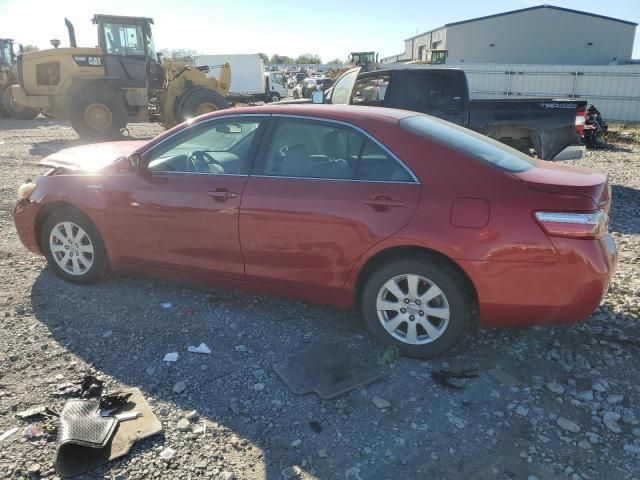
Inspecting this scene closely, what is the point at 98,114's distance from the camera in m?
13.4

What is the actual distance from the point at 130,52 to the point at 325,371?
1346 cm

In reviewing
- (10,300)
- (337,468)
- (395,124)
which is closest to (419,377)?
(337,468)

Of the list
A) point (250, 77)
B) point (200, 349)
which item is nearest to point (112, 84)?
point (200, 349)

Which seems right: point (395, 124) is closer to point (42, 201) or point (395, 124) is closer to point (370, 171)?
point (370, 171)

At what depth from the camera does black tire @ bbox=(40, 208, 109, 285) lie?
4.26 metres

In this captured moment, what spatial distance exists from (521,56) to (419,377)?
38.1m

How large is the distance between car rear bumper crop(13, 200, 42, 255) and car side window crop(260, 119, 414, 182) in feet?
7.64

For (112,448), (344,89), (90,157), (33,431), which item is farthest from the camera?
(344,89)

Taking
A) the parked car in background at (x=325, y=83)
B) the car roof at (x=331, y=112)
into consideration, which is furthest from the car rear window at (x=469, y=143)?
the parked car in background at (x=325, y=83)

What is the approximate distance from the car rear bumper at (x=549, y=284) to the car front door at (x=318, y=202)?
0.68 meters

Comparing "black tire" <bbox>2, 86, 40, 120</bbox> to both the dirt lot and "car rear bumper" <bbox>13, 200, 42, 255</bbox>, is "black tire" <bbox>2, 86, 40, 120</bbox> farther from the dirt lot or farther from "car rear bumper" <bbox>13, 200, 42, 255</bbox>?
the dirt lot

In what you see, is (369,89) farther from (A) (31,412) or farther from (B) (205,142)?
(A) (31,412)

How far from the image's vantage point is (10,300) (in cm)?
423

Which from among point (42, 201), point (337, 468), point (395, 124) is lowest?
point (337, 468)
